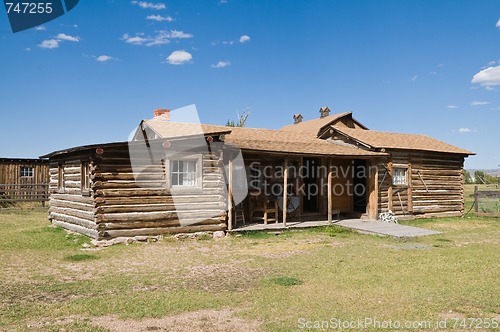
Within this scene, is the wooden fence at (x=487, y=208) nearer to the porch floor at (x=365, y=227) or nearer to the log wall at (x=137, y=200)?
the porch floor at (x=365, y=227)

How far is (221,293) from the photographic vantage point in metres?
7.30

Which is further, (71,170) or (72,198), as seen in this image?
(71,170)

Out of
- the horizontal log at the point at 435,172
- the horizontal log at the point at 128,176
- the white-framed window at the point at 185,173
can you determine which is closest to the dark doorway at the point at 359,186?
the horizontal log at the point at 435,172

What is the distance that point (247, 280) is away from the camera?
8.24m

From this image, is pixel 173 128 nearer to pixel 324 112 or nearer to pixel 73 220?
pixel 73 220

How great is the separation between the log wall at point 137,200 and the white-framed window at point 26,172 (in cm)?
1409

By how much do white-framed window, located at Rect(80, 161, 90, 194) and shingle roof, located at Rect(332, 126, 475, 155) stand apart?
12056 millimetres

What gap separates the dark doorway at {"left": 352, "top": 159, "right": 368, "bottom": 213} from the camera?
1900 centimetres

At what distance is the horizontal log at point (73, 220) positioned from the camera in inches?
505

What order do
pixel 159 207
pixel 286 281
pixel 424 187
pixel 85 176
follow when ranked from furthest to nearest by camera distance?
pixel 424 187
pixel 85 176
pixel 159 207
pixel 286 281

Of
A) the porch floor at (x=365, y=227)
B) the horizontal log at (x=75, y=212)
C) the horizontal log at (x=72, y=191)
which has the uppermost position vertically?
the horizontal log at (x=72, y=191)

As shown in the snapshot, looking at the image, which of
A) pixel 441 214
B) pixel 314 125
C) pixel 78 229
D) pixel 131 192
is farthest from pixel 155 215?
pixel 314 125

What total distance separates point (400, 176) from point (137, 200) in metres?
12.7

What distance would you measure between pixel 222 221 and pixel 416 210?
10621mm
